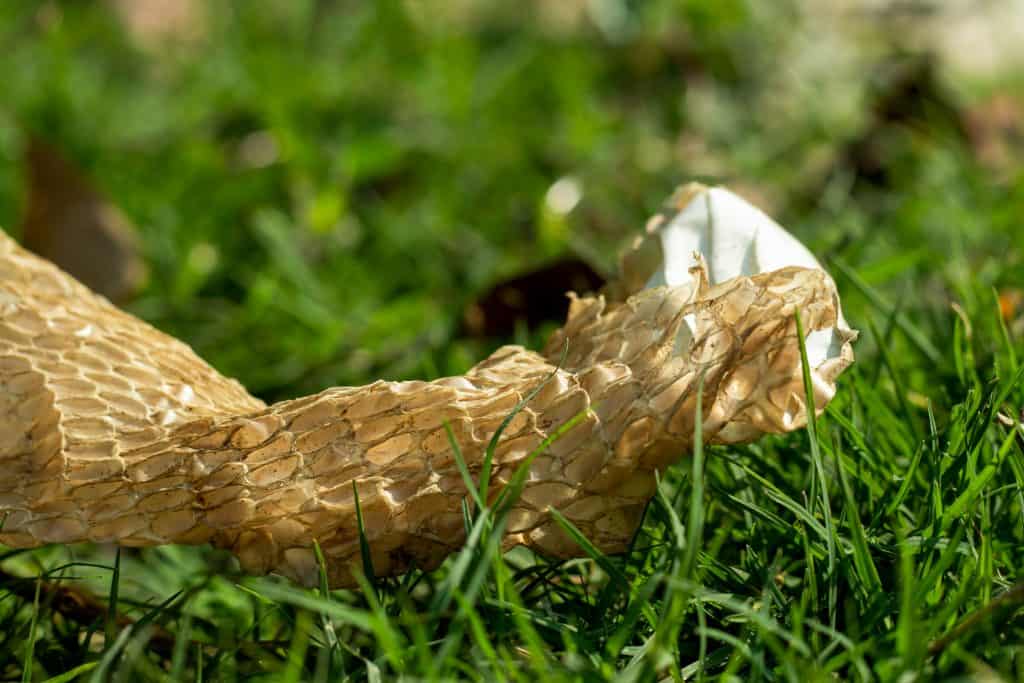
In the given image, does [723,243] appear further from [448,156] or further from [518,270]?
[448,156]

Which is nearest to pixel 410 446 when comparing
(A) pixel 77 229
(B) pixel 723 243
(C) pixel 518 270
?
(B) pixel 723 243

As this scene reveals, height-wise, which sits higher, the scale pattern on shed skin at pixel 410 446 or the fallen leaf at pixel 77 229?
the fallen leaf at pixel 77 229

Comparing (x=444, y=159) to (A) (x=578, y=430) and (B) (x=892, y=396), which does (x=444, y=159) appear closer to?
(B) (x=892, y=396)

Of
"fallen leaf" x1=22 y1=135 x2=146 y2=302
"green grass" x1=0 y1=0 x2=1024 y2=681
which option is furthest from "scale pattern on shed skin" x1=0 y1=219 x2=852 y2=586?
"fallen leaf" x1=22 y1=135 x2=146 y2=302

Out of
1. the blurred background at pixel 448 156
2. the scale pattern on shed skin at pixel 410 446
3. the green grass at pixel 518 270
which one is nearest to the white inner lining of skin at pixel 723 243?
the scale pattern on shed skin at pixel 410 446

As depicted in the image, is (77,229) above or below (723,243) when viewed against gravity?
above

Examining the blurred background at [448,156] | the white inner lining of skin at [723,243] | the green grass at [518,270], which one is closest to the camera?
the green grass at [518,270]

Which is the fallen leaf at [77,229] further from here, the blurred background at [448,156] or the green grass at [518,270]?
the green grass at [518,270]
